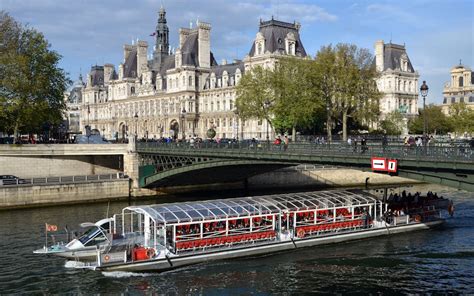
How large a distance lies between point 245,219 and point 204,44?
80.7m

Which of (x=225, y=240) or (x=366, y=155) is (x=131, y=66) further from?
(x=366, y=155)

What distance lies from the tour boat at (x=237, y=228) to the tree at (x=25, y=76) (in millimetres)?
29997

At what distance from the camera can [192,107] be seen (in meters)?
109

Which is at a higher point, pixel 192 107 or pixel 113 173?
pixel 192 107

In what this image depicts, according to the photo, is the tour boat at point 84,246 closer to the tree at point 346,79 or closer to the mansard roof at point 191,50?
the tree at point 346,79

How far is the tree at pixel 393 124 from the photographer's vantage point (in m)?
82.6

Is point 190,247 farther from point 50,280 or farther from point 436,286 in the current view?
point 436,286

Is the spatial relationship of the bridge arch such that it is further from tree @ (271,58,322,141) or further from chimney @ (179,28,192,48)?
chimney @ (179,28,192,48)

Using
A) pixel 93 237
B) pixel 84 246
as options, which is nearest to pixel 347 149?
pixel 93 237

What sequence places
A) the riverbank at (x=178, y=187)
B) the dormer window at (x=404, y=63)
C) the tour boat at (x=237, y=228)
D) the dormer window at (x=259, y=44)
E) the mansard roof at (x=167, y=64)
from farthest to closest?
the mansard roof at (x=167, y=64), the dormer window at (x=404, y=63), the dormer window at (x=259, y=44), the riverbank at (x=178, y=187), the tour boat at (x=237, y=228)

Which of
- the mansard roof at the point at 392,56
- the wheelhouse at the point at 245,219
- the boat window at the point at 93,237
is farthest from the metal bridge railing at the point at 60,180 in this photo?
the mansard roof at the point at 392,56

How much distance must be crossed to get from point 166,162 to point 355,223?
23.6 meters

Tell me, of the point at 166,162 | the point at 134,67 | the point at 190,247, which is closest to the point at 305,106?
the point at 166,162

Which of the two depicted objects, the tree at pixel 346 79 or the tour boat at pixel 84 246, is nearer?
the tour boat at pixel 84 246
